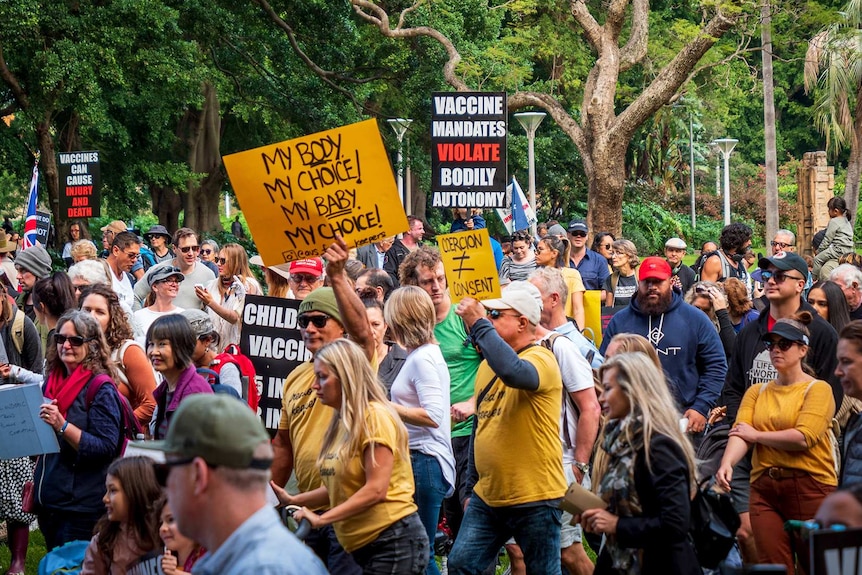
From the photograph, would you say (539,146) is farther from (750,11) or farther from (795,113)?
(795,113)

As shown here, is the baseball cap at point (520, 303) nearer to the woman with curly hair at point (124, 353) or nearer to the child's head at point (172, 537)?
the child's head at point (172, 537)

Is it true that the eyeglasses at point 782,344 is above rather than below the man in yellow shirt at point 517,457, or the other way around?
above

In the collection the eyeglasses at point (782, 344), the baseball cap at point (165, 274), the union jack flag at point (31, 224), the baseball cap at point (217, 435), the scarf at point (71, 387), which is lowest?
the scarf at point (71, 387)

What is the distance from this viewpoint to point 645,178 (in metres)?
56.1

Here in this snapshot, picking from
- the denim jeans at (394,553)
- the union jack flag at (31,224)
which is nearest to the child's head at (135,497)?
the denim jeans at (394,553)

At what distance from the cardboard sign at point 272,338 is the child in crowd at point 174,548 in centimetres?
241

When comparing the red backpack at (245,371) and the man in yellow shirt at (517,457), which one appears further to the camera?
the red backpack at (245,371)

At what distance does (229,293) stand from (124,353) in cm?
303

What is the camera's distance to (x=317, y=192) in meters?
6.62

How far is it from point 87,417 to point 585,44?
29.6 meters

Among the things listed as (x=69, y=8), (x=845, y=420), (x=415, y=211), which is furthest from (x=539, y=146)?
(x=845, y=420)

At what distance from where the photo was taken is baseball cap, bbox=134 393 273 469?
2.84 m

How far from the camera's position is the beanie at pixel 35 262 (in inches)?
440

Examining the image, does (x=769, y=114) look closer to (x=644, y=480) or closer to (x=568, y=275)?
(x=568, y=275)
